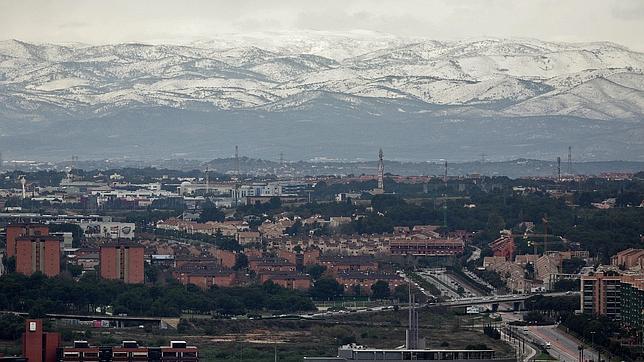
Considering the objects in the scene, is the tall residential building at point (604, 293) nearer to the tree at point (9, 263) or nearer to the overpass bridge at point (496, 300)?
the overpass bridge at point (496, 300)

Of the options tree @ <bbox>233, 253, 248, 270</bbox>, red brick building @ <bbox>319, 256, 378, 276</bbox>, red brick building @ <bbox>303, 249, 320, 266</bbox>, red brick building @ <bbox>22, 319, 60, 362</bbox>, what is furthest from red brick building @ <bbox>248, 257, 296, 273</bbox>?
red brick building @ <bbox>22, 319, 60, 362</bbox>

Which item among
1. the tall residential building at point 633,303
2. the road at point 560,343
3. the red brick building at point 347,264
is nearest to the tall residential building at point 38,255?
the red brick building at point 347,264

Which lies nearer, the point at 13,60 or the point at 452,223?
the point at 452,223

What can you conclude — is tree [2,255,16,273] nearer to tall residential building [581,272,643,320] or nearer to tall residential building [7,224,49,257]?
tall residential building [7,224,49,257]

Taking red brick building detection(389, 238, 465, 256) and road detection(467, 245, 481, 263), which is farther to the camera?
red brick building detection(389, 238, 465, 256)

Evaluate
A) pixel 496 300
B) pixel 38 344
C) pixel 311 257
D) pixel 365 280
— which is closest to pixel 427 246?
pixel 311 257

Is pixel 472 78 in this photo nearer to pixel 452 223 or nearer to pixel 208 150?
pixel 208 150

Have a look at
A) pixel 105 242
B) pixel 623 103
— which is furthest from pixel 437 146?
pixel 105 242
